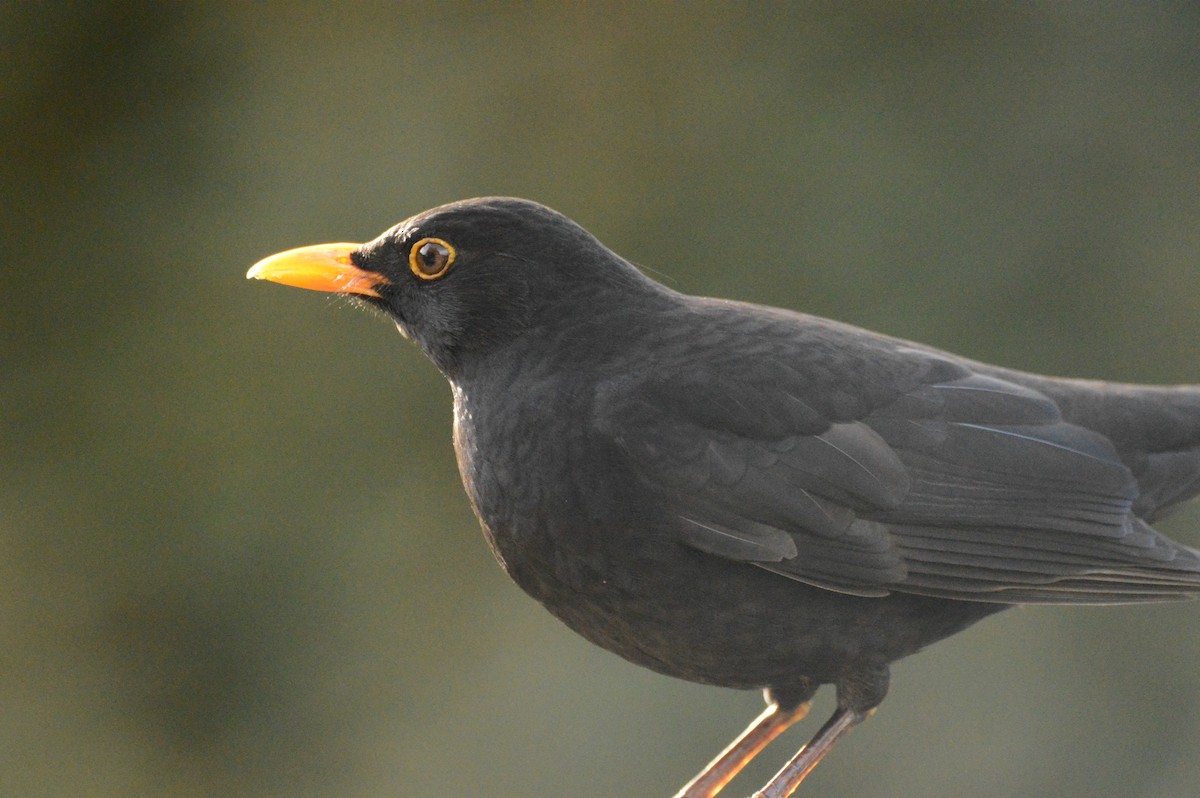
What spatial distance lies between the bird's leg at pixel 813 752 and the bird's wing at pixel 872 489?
423mm

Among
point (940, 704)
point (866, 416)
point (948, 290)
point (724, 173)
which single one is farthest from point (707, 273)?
point (866, 416)

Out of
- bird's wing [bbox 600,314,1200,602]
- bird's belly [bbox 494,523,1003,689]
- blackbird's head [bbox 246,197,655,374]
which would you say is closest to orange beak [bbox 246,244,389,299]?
blackbird's head [bbox 246,197,655,374]

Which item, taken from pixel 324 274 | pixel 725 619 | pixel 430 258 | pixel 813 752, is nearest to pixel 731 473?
pixel 725 619

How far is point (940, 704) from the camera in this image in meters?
7.13

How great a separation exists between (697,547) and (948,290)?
17.2 feet

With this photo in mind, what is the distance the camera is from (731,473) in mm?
3283

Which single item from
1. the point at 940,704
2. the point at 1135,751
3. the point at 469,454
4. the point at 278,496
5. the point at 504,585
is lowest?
the point at 1135,751

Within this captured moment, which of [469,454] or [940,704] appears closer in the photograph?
[469,454]

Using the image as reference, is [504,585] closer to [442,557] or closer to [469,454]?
[442,557]

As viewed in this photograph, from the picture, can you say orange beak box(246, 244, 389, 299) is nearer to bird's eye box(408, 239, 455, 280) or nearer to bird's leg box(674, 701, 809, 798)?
bird's eye box(408, 239, 455, 280)

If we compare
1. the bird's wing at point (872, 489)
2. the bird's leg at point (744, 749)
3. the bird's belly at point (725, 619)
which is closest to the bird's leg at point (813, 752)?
the bird's belly at point (725, 619)

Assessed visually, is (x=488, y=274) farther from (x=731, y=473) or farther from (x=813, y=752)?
(x=813, y=752)

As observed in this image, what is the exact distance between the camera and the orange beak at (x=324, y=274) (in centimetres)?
355

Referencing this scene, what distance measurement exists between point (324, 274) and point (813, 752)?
193cm
